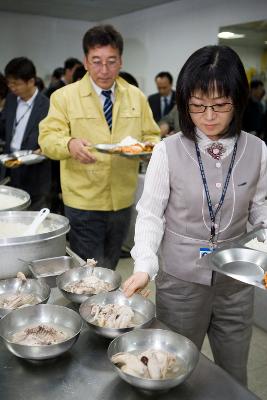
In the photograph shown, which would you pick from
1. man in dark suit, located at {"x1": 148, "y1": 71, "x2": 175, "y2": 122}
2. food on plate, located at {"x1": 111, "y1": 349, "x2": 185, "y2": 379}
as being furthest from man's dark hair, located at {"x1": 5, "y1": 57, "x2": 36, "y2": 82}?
man in dark suit, located at {"x1": 148, "y1": 71, "x2": 175, "y2": 122}

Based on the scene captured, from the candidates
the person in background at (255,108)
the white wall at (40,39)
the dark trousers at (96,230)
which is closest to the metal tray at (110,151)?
the dark trousers at (96,230)

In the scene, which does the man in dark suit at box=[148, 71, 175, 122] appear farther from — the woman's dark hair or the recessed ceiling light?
the woman's dark hair

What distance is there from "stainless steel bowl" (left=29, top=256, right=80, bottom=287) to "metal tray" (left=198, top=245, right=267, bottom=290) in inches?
17.9

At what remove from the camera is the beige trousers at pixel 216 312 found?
1.39 meters

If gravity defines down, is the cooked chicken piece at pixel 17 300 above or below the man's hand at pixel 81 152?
below

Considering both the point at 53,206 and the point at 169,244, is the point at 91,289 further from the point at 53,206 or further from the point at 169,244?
the point at 53,206

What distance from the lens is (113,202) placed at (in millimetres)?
2266

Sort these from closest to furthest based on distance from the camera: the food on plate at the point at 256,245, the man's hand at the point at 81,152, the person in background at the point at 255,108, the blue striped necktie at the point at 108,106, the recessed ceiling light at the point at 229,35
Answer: the food on plate at the point at 256,245 → the man's hand at the point at 81,152 → the blue striped necktie at the point at 108,106 → the person in background at the point at 255,108 → the recessed ceiling light at the point at 229,35

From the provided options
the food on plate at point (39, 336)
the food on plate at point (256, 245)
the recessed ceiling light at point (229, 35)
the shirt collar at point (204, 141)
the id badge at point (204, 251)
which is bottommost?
the food on plate at point (39, 336)

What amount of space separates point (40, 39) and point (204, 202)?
9.30 meters

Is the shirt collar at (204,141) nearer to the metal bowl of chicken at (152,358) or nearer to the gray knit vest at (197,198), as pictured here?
the gray knit vest at (197,198)

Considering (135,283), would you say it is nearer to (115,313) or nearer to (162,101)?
(115,313)

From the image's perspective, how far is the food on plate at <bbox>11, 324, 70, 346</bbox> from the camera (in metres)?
1.00

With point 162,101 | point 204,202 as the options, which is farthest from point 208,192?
point 162,101
